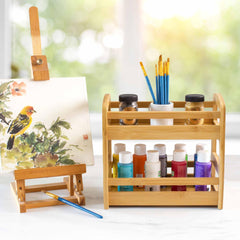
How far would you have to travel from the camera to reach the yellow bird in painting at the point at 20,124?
1.21m

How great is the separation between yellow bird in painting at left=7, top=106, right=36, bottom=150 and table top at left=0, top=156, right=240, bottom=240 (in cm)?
18

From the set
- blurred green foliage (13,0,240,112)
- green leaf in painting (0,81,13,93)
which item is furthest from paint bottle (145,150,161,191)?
blurred green foliage (13,0,240,112)

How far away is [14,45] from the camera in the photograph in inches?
86.8

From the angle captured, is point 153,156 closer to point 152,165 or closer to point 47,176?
point 152,165

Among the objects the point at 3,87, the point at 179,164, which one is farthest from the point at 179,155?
the point at 3,87

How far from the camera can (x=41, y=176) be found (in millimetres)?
1223

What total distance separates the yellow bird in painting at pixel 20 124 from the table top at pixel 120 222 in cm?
18

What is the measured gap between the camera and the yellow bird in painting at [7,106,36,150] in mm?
1211

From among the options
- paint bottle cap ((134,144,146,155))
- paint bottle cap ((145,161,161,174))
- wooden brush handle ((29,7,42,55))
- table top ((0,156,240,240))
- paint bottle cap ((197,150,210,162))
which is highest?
wooden brush handle ((29,7,42,55))

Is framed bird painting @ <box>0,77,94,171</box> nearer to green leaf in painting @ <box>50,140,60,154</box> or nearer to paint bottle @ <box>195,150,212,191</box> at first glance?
green leaf in painting @ <box>50,140,60,154</box>

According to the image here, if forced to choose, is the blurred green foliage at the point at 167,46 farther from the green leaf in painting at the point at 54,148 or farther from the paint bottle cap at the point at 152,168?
the paint bottle cap at the point at 152,168

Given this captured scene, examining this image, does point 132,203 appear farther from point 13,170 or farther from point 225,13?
point 225,13

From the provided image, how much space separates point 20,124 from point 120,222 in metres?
0.36

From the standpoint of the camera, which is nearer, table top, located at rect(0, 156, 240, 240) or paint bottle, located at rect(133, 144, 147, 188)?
table top, located at rect(0, 156, 240, 240)
